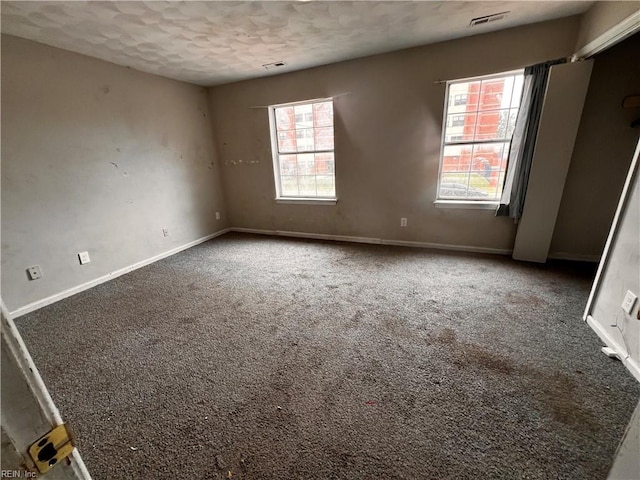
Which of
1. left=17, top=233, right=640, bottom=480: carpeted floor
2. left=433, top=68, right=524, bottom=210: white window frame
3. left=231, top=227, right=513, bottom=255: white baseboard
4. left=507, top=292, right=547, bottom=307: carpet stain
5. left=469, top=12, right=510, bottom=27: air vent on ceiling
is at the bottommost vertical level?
left=17, top=233, right=640, bottom=480: carpeted floor

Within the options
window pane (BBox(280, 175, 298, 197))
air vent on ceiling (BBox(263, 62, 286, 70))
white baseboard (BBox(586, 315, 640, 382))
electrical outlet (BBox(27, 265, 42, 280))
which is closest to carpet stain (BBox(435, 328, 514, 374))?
white baseboard (BBox(586, 315, 640, 382))

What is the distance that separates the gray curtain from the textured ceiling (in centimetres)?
49

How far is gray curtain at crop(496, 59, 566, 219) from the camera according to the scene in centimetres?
258

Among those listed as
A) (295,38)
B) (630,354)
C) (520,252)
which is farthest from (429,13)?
(630,354)

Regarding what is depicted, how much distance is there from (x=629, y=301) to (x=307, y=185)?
3496 mm

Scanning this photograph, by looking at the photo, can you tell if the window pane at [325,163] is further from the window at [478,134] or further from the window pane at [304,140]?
the window at [478,134]

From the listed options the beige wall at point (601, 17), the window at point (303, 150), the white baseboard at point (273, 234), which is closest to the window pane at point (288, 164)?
the window at point (303, 150)

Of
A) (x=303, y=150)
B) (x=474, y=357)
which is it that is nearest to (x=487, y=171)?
(x=474, y=357)

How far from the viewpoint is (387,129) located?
332 centimetres

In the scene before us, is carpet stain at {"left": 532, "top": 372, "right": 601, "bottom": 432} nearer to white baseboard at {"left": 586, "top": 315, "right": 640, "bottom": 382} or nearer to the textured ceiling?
white baseboard at {"left": 586, "top": 315, "right": 640, "bottom": 382}

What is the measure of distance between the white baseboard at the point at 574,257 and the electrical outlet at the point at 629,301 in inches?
61.0

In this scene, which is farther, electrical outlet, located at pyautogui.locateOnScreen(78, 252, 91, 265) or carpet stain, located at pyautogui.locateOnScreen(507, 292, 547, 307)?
electrical outlet, located at pyautogui.locateOnScreen(78, 252, 91, 265)

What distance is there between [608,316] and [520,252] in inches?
51.5

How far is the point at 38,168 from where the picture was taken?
246 cm
